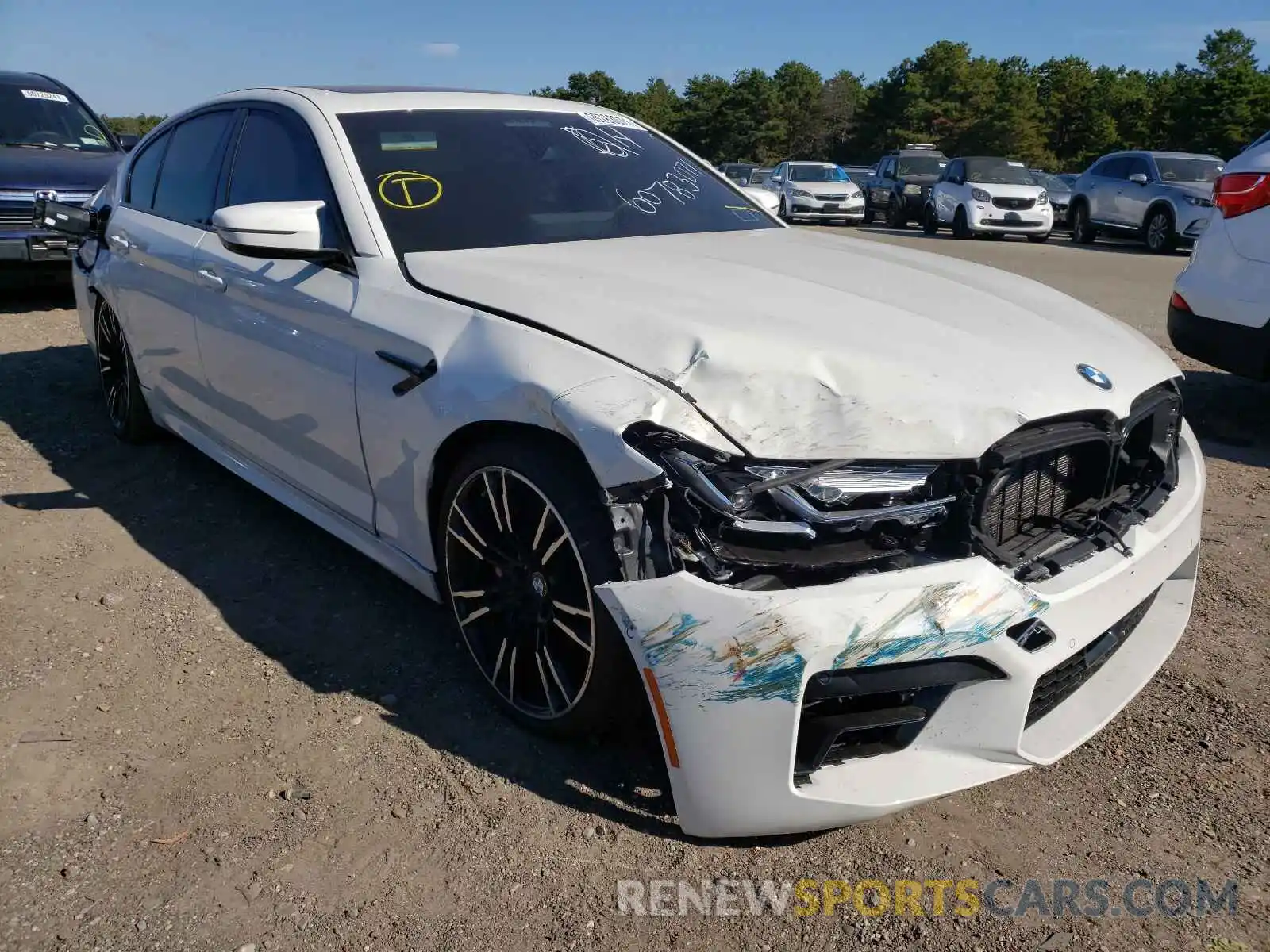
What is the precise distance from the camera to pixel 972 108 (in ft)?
201

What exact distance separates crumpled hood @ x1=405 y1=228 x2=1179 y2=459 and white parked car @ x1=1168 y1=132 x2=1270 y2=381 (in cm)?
227

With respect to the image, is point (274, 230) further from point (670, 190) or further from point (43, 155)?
point (43, 155)

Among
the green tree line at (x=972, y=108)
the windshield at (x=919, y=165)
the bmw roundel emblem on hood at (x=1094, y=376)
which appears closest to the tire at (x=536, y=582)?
the bmw roundel emblem on hood at (x=1094, y=376)

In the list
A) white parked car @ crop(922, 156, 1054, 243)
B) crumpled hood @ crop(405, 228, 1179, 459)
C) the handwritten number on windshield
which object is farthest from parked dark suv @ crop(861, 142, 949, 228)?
crumpled hood @ crop(405, 228, 1179, 459)

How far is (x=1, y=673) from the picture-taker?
10.5 ft

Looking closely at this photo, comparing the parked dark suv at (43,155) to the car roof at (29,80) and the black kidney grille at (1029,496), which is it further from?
the black kidney grille at (1029,496)

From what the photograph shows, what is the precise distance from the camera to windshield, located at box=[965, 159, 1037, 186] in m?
19.4

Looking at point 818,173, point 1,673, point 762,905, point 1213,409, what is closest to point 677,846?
point 762,905

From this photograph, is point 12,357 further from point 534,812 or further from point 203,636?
point 534,812

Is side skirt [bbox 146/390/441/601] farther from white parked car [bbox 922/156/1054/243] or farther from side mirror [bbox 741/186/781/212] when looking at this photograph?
white parked car [bbox 922/156/1054/243]

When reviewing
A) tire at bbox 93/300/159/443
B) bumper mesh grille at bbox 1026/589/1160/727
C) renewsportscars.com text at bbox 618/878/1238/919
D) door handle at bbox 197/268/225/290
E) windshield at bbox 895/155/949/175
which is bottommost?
renewsportscars.com text at bbox 618/878/1238/919

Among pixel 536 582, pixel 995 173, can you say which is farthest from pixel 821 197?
pixel 536 582

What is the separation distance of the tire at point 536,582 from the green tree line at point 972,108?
2836 cm

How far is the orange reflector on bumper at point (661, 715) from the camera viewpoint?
7.13 ft
